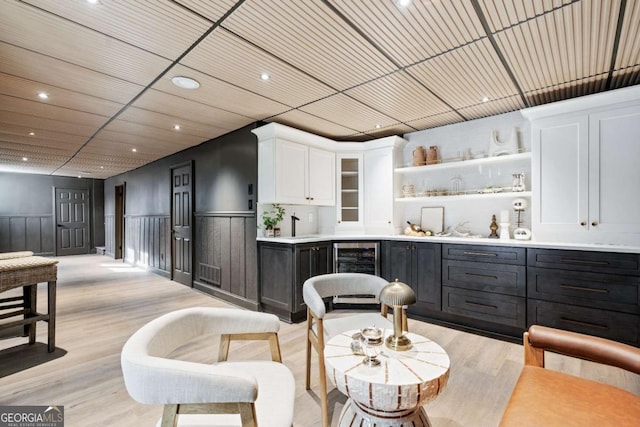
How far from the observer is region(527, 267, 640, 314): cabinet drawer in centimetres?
258

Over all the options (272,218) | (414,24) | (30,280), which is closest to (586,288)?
(414,24)

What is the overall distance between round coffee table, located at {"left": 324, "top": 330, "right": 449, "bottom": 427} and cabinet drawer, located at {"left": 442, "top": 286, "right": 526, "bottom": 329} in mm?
2093

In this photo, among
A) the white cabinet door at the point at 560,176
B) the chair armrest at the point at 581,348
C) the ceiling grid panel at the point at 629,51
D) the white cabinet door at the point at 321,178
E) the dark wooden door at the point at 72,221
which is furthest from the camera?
the dark wooden door at the point at 72,221

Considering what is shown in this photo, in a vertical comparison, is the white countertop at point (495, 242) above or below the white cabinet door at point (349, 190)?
below

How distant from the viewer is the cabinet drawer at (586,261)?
8.47ft

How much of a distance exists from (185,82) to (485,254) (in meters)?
3.59

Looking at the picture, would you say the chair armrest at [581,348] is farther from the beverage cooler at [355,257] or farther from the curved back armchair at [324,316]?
the beverage cooler at [355,257]

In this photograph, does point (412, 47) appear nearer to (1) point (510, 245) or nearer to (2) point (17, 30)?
(1) point (510, 245)

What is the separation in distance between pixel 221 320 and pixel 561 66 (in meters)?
3.33

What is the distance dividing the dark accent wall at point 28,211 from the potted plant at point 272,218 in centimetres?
919

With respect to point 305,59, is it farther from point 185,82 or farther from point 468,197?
point 468,197

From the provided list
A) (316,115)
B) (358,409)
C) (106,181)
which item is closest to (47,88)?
(316,115)

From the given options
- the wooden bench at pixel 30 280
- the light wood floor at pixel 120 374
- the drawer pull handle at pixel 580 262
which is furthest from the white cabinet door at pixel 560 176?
the wooden bench at pixel 30 280

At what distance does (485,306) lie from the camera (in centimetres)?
331
